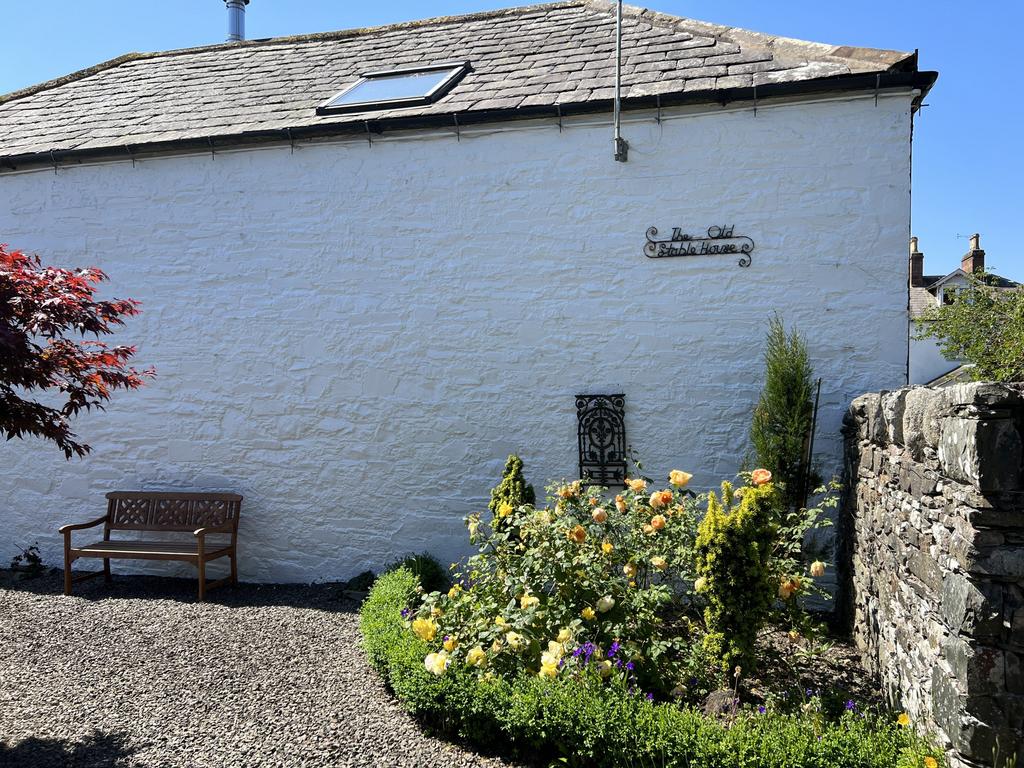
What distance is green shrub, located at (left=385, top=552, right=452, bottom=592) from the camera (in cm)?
592

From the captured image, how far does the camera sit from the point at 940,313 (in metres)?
14.5

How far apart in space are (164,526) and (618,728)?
209 inches

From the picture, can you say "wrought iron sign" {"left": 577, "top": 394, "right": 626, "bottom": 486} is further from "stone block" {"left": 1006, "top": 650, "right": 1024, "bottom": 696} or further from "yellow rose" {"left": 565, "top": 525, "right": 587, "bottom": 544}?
"stone block" {"left": 1006, "top": 650, "right": 1024, "bottom": 696}

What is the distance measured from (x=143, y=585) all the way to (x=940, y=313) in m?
→ 14.9

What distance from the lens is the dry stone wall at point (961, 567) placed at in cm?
253

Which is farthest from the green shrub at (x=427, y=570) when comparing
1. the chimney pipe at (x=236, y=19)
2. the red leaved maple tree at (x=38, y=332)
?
the chimney pipe at (x=236, y=19)

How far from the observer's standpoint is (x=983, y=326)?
12516mm

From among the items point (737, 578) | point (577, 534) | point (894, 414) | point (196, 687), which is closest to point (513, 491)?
point (577, 534)

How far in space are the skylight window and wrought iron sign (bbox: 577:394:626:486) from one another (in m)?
3.42

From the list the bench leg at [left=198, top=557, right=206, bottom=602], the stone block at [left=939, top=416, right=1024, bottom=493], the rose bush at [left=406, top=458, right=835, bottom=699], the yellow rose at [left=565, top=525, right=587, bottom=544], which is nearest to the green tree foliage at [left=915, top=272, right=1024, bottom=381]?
the rose bush at [left=406, top=458, right=835, bottom=699]

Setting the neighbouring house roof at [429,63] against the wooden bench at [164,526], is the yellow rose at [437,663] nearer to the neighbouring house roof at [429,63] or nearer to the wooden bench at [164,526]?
the wooden bench at [164,526]

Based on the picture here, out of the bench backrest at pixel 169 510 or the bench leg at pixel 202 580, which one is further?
the bench backrest at pixel 169 510

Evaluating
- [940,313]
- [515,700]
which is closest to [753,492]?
[515,700]

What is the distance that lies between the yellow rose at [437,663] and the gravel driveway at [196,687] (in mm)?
351
